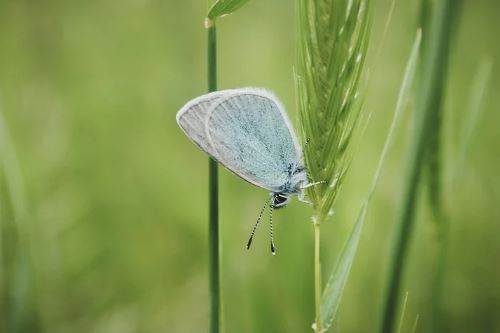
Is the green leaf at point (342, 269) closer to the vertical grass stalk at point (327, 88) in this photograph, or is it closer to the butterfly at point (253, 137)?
the vertical grass stalk at point (327, 88)

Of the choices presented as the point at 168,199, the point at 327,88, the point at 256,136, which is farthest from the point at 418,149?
the point at 168,199

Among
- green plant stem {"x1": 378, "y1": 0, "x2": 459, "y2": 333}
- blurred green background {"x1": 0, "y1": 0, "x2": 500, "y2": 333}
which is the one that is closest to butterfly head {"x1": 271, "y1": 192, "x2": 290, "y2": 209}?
blurred green background {"x1": 0, "y1": 0, "x2": 500, "y2": 333}

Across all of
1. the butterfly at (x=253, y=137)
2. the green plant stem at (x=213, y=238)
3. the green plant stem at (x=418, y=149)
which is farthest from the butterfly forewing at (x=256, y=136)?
the green plant stem at (x=418, y=149)

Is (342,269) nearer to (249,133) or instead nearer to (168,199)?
(249,133)

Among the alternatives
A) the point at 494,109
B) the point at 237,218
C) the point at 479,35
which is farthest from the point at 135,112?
the point at 479,35

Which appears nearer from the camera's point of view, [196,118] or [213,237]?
[213,237]

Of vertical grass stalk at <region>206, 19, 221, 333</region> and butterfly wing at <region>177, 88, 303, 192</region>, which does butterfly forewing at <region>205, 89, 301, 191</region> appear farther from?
vertical grass stalk at <region>206, 19, 221, 333</region>
